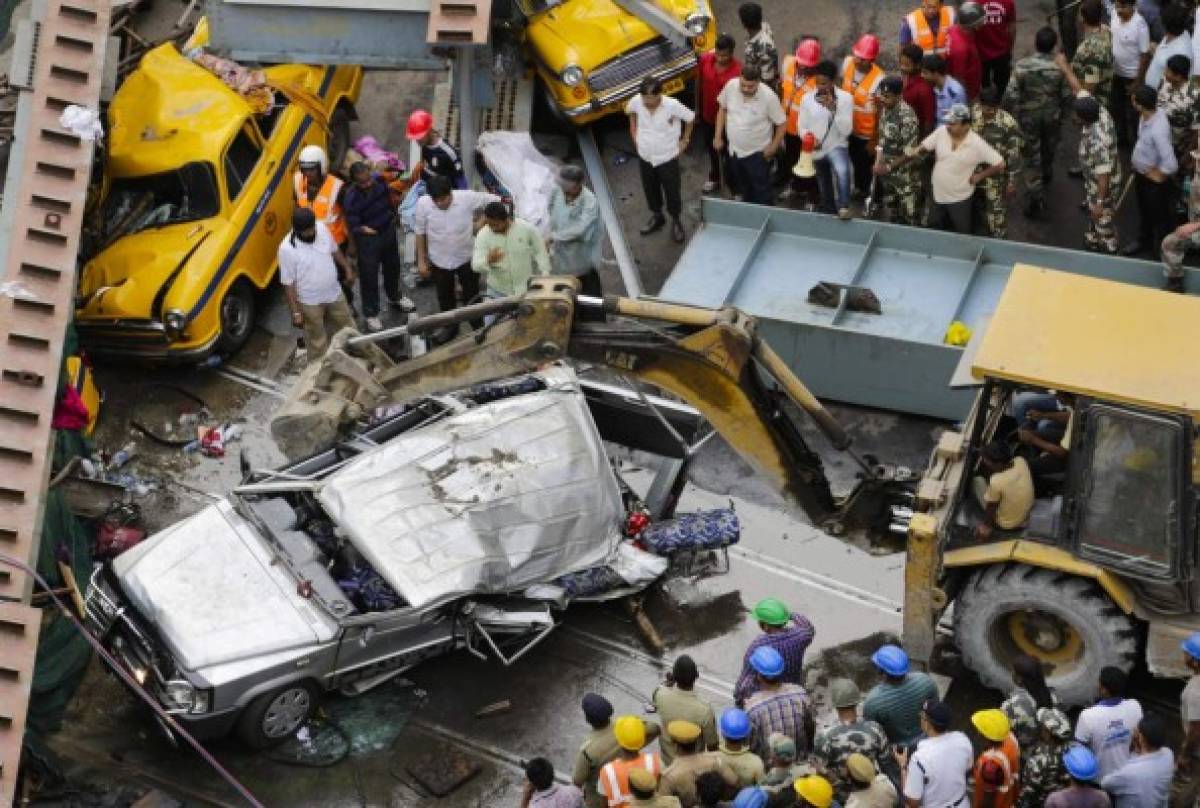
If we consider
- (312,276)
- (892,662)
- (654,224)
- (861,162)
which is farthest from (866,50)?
(892,662)

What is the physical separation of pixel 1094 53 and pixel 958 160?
70.5 inches

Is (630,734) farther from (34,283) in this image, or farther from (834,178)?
(834,178)

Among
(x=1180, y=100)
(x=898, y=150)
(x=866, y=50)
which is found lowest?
(x=898, y=150)

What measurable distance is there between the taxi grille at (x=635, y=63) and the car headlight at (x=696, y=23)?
0.83ft

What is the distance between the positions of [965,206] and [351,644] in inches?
254

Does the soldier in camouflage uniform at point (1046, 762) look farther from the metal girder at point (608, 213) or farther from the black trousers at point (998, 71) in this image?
the black trousers at point (998, 71)

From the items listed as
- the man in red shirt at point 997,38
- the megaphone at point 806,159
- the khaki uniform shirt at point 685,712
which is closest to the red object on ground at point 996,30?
the man in red shirt at point 997,38

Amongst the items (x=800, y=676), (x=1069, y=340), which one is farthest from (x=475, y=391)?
(x=1069, y=340)

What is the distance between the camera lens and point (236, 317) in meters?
17.1

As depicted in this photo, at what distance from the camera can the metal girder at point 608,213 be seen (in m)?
17.4

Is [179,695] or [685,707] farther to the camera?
[179,695]

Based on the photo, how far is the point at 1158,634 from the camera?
1239 centimetres

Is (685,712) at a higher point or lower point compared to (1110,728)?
lower

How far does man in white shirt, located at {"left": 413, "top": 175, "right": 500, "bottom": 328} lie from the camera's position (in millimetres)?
16344
